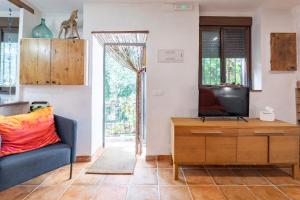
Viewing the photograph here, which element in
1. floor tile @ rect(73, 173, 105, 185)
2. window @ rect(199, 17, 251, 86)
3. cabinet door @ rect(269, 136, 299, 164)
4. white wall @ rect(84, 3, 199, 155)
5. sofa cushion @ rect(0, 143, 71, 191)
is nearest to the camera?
sofa cushion @ rect(0, 143, 71, 191)

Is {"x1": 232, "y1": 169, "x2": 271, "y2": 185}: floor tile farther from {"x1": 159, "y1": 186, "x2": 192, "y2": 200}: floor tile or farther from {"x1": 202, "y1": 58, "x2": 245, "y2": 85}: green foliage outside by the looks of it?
{"x1": 202, "y1": 58, "x2": 245, "y2": 85}: green foliage outside

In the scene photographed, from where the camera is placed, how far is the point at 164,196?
2.31m

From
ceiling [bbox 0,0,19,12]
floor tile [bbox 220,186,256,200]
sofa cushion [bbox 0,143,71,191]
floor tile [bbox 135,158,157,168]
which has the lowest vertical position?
floor tile [bbox 220,186,256,200]

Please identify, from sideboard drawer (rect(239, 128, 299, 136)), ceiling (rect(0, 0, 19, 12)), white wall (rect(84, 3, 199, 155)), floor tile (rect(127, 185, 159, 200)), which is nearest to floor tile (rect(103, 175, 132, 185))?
floor tile (rect(127, 185, 159, 200))

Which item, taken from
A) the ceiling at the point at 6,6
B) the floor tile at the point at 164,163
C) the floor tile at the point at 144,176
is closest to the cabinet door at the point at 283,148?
the floor tile at the point at 164,163

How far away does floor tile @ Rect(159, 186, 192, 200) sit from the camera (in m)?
2.29

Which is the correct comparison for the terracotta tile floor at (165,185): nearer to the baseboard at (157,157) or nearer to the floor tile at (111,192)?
the floor tile at (111,192)

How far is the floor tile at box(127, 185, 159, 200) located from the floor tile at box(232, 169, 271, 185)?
1183 mm

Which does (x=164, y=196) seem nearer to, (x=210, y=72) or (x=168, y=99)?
(x=168, y=99)

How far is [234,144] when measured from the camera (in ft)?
9.05

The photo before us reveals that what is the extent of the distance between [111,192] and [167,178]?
0.77 meters

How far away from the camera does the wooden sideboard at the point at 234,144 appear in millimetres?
2744

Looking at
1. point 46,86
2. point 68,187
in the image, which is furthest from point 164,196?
point 46,86

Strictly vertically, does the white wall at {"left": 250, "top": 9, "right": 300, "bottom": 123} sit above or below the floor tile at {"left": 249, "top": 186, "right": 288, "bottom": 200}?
above
